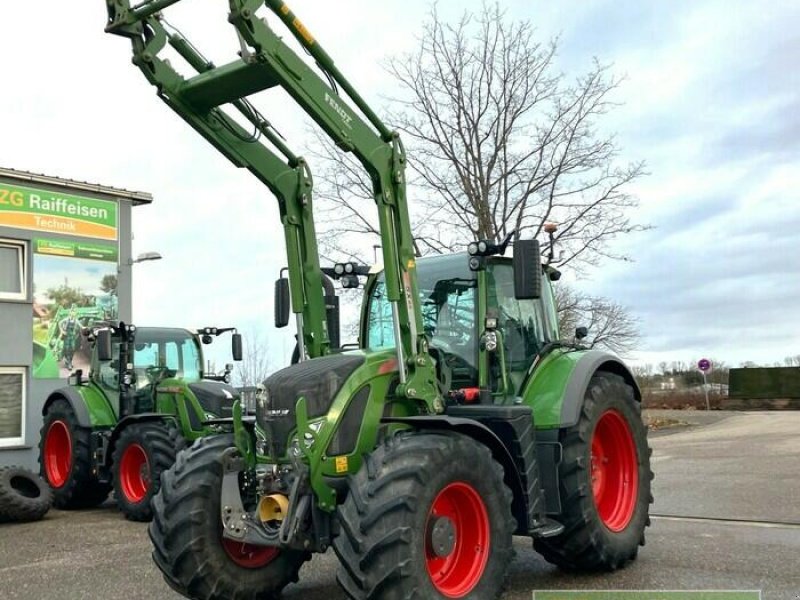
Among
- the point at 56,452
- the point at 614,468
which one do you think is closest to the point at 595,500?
the point at 614,468

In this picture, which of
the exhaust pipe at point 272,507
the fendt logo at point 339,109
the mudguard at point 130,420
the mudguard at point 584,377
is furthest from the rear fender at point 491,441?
the mudguard at point 130,420

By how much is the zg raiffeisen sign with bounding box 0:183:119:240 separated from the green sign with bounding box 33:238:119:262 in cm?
21

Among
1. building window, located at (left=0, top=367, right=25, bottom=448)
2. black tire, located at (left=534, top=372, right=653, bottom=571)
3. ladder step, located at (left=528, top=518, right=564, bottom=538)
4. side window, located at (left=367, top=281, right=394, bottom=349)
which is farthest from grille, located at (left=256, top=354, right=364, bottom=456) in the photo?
building window, located at (left=0, top=367, right=25, bottom=448)

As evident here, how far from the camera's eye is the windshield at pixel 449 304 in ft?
20.8

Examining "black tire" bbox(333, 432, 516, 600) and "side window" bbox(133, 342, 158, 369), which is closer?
"black tire" bbox(333, 432, 516, 600)

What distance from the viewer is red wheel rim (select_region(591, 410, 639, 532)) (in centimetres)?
676

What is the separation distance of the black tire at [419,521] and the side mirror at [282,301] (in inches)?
72.3

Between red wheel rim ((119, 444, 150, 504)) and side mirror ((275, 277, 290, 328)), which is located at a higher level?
side mirror ((275, 277, 290, 328))

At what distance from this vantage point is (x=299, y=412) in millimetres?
4984

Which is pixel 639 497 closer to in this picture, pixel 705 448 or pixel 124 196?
pixel 705 448

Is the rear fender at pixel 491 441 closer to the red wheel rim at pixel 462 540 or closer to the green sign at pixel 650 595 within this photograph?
the red wheel rim at pixel 462 540

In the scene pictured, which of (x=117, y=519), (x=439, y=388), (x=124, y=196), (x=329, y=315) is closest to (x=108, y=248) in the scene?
(x=124, y=196)

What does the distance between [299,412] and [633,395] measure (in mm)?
3264

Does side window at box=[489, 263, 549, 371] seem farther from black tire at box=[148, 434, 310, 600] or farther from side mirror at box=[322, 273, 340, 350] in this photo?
black tire at box=[148, 434, 310, 600]
